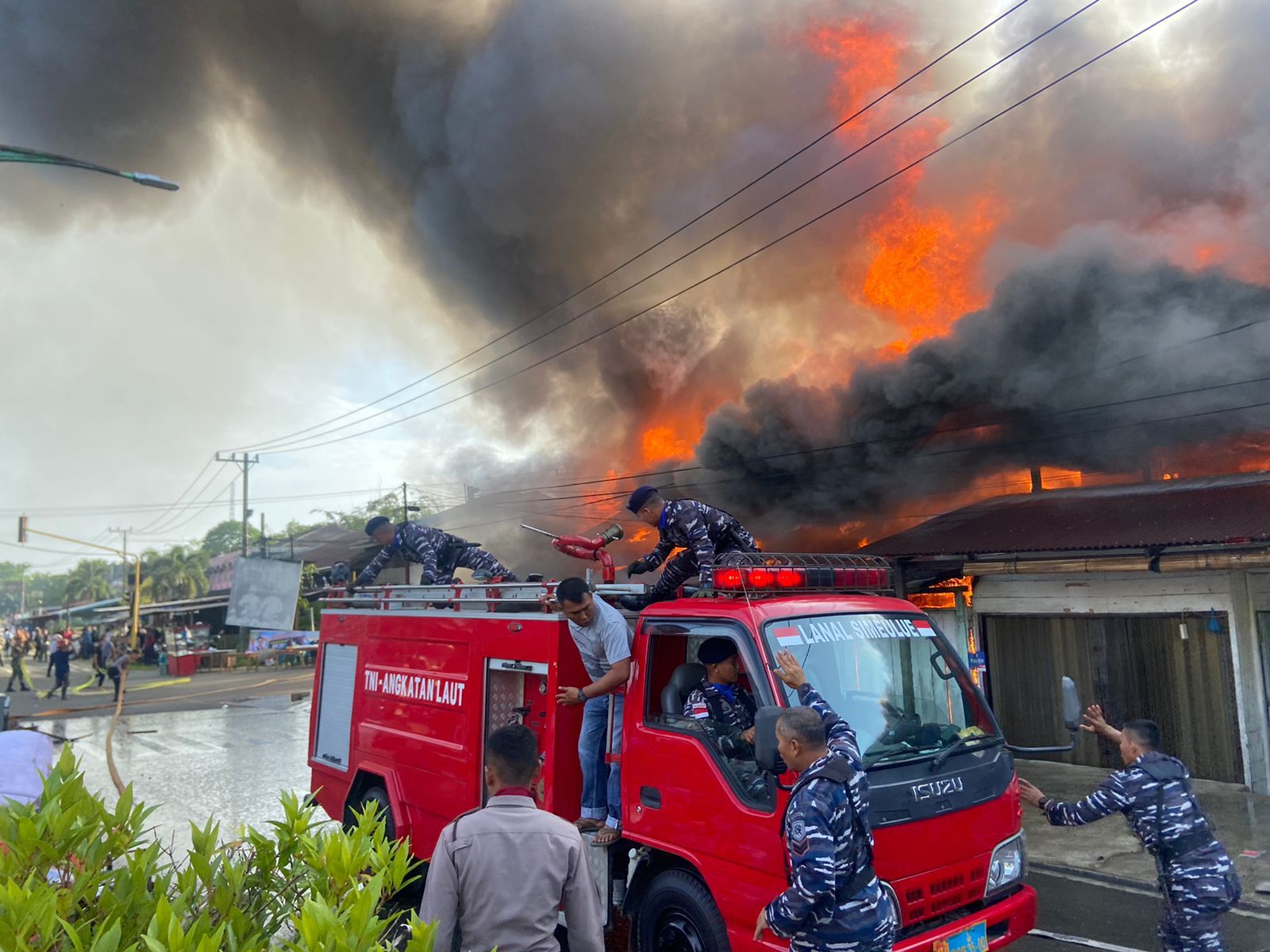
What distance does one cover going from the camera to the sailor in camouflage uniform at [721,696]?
3.88 meters

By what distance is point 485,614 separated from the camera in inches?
198

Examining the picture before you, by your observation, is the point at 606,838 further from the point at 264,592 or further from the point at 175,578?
the point at 175,578

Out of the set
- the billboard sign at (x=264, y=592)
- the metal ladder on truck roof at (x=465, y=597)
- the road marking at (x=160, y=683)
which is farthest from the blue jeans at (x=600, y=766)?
the billboard sign at (x=264, y=592)

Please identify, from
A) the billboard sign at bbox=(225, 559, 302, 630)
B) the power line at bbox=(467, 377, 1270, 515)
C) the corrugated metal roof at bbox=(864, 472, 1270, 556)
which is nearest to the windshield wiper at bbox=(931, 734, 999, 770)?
the corrugated metal roof at bbox=(864, 472, 1270, 556)

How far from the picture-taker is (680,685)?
407 cm

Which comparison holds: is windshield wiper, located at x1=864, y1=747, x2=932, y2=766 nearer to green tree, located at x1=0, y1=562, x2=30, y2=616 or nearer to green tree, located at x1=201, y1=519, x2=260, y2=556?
green tree, located at x1=201, y1=519, x2=260, y2=556

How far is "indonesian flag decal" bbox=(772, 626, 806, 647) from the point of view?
12.2 feet

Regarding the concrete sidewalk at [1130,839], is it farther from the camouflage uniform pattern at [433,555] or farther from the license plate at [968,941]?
the camouflage uniform pattern at [433,555]

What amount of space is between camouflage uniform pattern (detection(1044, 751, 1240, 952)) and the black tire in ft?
5.10

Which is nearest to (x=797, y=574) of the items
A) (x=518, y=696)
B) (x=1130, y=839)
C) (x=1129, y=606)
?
(x=518, y=696)

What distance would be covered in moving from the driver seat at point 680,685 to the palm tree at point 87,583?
76873 mm

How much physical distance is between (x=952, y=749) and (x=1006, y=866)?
0.56 m

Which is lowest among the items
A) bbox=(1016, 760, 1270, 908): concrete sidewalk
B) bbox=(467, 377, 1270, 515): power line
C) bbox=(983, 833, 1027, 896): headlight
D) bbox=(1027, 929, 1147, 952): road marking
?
bbox=(1016, 760, 1270, 908): concrete sidewalk

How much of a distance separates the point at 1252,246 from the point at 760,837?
14.1m
